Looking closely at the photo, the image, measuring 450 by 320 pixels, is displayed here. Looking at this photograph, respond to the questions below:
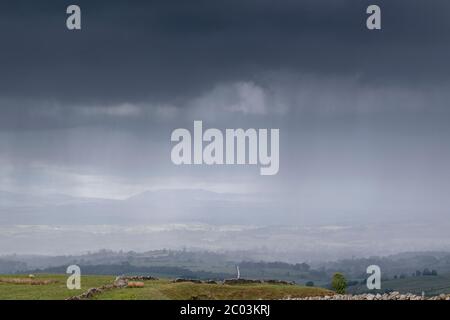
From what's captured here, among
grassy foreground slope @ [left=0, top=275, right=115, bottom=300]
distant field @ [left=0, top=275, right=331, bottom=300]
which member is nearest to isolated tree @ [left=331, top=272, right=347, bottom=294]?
distant field @ [left=0, top=275, right=331, bottom=300]

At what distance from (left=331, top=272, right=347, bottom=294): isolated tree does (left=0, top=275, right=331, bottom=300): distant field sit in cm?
230

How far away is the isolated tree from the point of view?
60531 millimetres

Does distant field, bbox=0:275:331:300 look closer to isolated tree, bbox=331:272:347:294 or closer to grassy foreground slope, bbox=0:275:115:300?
grassy foreground slope, bbox=0:275:115:300

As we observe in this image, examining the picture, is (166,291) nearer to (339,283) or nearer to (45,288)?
(45,288)

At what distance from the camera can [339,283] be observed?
60875 mm

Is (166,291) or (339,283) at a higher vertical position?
(339,283)

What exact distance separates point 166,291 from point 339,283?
1715cm

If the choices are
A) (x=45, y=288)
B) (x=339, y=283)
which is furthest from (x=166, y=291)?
(x=339, y=283)
